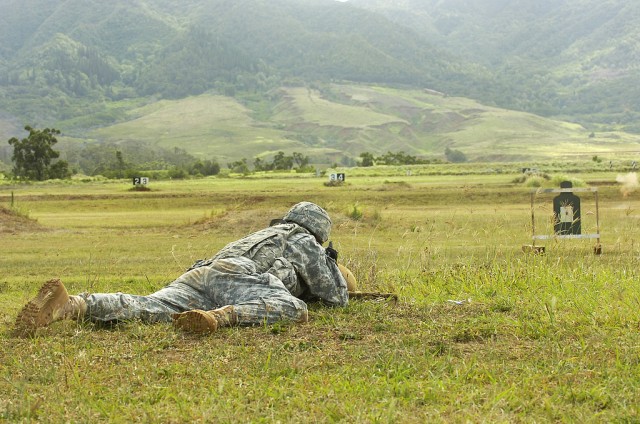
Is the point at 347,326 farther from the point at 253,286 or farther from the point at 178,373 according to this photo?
the point at 178,373

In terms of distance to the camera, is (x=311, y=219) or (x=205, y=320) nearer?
(x=205, y=320)

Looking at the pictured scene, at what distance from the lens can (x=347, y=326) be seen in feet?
25.6

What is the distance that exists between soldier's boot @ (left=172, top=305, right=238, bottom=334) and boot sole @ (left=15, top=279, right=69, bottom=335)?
1015mm

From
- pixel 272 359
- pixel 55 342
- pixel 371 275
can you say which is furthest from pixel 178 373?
pixel 371 275

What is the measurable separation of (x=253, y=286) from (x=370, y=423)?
10.4ft

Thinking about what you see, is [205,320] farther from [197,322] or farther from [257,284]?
[257,284]

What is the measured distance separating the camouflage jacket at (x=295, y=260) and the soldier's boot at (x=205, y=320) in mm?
834

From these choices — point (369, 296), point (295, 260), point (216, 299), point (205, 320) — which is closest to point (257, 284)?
point (216, 299)

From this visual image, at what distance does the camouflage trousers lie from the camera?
7789mm

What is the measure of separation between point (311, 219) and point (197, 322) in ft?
7.32

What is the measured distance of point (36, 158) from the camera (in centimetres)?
7700

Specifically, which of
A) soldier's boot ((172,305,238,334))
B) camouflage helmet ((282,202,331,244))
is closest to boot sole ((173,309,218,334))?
soldier's boot ((172,305,238,334))

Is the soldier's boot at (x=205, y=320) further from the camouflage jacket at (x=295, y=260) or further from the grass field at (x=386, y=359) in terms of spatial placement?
the camouflage jacket at (x=295, y=260)

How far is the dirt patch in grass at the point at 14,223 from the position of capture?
26.9 meters
